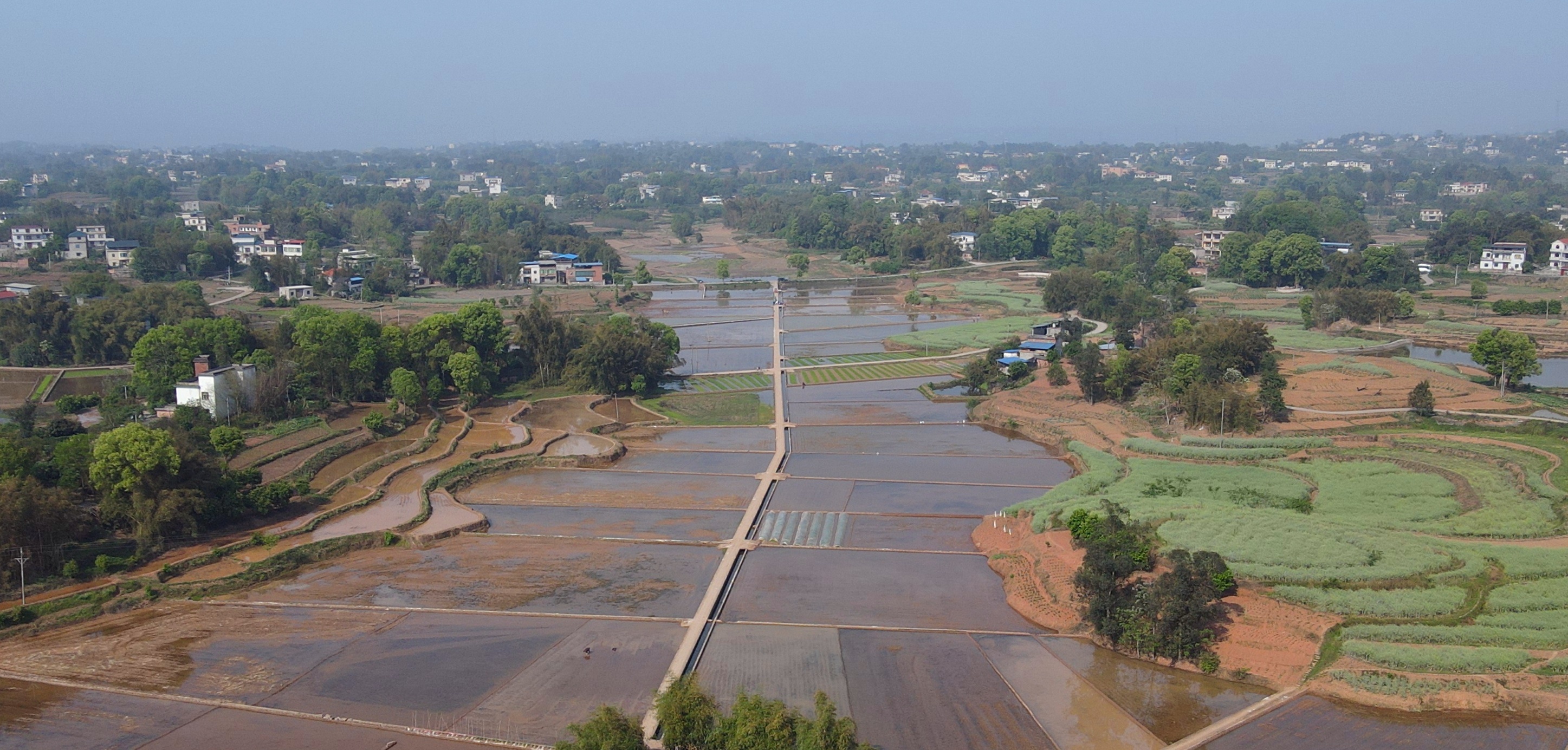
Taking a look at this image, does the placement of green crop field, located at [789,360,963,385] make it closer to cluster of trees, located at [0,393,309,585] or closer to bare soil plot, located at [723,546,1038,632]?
bare soil plot, located at [723,546,1038,632]

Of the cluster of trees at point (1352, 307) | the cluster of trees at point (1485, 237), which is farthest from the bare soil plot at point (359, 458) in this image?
the cluster of trees at point (1485, 237)

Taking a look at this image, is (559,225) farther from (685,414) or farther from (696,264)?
(685,414)

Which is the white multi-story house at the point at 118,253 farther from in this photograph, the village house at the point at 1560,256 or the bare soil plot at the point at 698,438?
the village house at the point at 1560,256

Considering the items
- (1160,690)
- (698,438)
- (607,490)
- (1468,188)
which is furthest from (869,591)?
(1468,188)

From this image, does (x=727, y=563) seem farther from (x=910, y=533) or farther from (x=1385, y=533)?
(x=1385, y=533)

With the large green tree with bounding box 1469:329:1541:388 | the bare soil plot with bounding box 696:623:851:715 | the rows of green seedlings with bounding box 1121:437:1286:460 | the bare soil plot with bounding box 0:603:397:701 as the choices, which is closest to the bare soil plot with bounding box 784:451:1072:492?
the rows of green seedlings with bounding box 1121:437:1286:460
